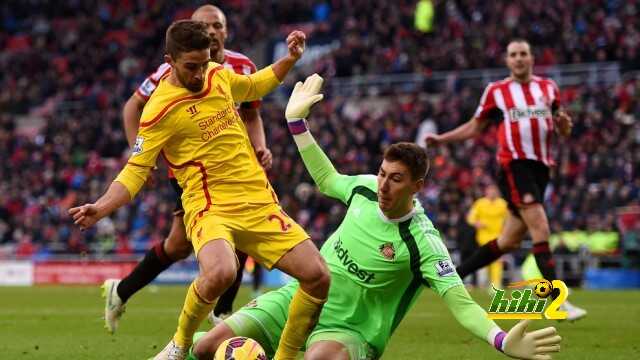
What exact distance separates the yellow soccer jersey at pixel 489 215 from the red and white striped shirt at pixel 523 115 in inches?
376

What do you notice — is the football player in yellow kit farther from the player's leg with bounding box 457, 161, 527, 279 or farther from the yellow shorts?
the player's leg with bounding box 457, 161, 527, 279

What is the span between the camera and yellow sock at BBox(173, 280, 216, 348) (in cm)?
600

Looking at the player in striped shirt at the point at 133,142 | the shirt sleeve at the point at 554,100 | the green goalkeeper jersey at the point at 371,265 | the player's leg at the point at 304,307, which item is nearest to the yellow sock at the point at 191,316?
the green goalkeeper jersey at the point at 371,265

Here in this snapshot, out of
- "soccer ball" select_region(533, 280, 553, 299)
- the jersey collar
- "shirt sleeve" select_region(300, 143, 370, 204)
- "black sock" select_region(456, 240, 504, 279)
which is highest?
"shirt sleeve" select_region(300, 143, 370, 204)

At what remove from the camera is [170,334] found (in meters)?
9.33

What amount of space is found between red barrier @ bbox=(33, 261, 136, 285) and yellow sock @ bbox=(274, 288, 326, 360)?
2044 cm

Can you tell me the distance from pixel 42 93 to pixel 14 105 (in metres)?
0.96

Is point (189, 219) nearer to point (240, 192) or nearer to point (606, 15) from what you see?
point (240, 192)

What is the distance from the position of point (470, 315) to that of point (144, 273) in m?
3.93

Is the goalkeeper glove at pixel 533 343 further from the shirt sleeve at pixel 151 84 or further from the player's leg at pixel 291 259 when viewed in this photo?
the shirt sleeve at pixel 151 84

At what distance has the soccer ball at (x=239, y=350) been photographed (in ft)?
A: 17.7

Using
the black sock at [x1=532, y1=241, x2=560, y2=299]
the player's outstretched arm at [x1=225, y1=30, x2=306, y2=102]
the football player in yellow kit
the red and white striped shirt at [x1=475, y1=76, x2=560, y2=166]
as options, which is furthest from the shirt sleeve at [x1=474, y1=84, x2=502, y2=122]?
the football player in yellow kit

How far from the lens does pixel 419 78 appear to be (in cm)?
2852

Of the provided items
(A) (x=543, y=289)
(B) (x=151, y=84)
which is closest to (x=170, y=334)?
(B) (x=151, y=84)
